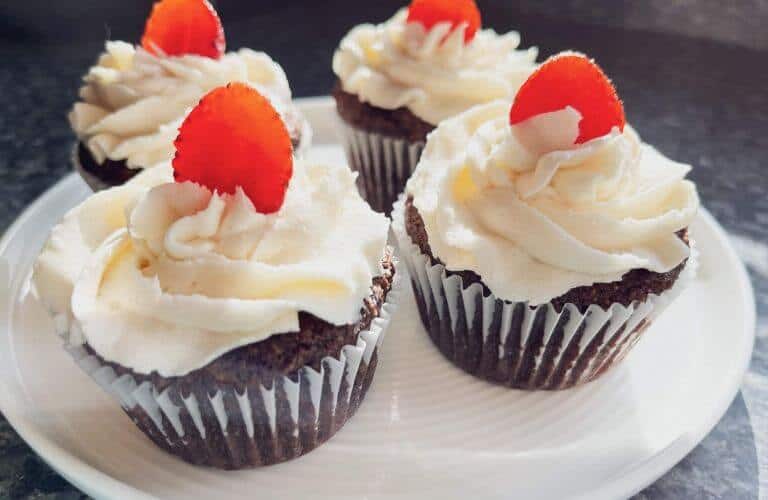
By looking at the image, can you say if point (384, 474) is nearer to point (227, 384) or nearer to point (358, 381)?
point (358, 381)

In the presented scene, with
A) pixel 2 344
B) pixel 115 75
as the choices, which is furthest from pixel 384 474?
pixel 115 75

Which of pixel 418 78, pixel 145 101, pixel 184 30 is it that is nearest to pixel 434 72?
pixel 418 78

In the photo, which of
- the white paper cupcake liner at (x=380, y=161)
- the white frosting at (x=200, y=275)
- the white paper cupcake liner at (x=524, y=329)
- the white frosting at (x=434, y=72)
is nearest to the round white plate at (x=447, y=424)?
the white paper cupcake liner at (x=524, y=329)

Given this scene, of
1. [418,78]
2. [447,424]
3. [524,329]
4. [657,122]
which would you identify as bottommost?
[657,122]

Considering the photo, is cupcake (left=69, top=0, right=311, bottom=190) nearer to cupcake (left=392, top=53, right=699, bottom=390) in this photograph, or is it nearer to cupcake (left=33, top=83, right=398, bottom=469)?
cupcake (left=33, top=83, right=398, bottom=469)

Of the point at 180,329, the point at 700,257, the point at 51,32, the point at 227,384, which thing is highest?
the point at 180,329

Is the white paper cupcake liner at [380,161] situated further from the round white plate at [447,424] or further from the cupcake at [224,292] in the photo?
the cupcake at [224,292]

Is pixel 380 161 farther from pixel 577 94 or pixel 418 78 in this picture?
pixel 577 94
